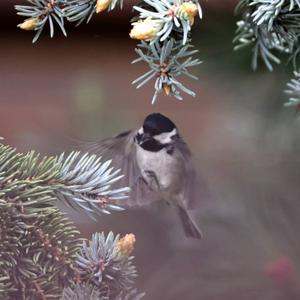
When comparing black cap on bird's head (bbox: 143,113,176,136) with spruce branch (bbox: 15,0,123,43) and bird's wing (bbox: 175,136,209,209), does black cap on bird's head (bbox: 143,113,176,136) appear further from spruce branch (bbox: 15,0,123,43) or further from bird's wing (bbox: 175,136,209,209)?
spruce branch (bbox: 15,0,123,43)

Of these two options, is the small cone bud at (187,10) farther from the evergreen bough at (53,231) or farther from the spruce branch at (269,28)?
the evergreen bough at (53,231)

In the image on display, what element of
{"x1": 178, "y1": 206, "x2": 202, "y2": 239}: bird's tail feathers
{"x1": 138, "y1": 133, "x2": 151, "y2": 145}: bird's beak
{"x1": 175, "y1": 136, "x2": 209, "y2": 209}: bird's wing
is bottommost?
{"x1": 178, "y1": 206, "x2": 202, "y2": 239}: bird's tail feathers

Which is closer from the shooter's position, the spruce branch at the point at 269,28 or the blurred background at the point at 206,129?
the spruce branch at the point at 269,28

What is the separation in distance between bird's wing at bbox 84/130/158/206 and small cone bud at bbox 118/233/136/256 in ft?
0.11

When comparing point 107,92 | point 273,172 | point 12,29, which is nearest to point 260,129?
point 273,172

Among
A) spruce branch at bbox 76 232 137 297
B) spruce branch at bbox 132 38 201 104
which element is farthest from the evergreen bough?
spruce branch at bbox 132 38 201 104

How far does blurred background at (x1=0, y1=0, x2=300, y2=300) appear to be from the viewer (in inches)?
22.2

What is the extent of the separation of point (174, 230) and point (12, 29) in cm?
25

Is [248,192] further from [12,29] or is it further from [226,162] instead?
[12,29]

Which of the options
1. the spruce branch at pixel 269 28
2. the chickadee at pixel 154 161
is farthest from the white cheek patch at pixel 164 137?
the spruce branch at pixel 269 28

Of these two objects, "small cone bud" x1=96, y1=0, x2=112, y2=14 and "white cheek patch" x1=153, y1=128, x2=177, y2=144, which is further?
"white cheek patch" x1=153, y1=128, x2=177, y2=144

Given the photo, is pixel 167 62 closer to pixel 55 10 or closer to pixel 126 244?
pixel 55 10

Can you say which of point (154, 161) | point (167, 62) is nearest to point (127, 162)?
point (154, 161)

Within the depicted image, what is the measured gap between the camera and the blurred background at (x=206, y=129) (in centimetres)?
56
